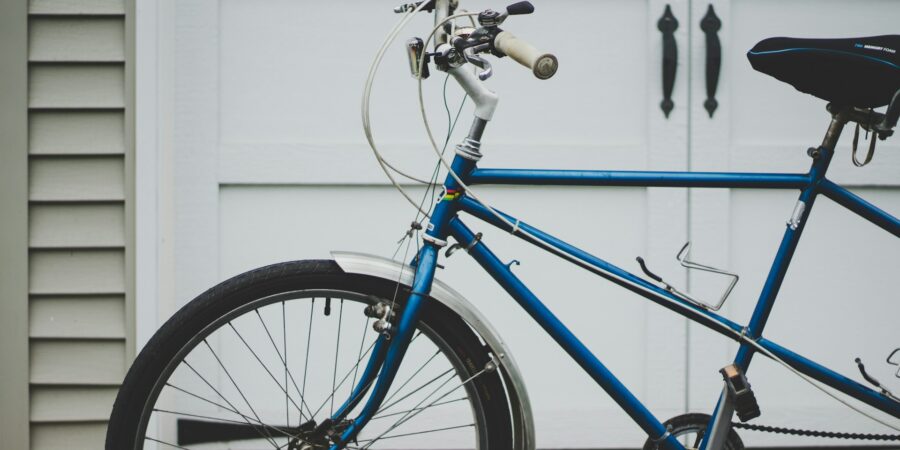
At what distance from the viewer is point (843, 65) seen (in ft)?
4.13

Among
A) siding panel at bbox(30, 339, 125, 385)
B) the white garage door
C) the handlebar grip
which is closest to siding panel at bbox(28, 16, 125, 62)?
siding panel at bbox(30, 339, 125, 385)

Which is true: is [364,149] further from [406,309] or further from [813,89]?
[813,89]

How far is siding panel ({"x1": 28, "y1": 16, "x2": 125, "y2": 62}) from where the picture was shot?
1899mm

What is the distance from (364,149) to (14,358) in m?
1.06

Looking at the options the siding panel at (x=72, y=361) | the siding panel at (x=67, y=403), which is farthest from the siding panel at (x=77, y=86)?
the siding panel at (x=67, y=403)

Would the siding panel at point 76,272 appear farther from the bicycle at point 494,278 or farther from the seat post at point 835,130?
the seat post at point 835,130

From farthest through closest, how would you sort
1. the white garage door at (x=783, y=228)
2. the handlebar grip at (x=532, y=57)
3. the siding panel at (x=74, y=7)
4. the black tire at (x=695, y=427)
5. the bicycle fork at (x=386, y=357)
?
the white garage door at (x=783, y=228) → the siding panel at (x=74, y=7) → the black tire at (x=695, y=427) → the bicycle fork at (x=386, y=357) → the handlebar grip at (x=532, y=57)

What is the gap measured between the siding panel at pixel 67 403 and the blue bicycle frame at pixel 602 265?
1034 mm

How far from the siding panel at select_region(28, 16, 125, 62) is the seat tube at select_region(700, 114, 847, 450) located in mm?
1619

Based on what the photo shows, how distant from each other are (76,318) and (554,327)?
4.30 ft

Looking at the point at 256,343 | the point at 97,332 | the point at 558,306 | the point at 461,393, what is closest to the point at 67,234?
the point at 97,332

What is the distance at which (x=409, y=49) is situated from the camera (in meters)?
1.22

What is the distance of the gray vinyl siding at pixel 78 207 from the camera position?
1903mm

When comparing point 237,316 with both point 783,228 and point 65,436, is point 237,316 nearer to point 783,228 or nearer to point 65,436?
point 65,436
